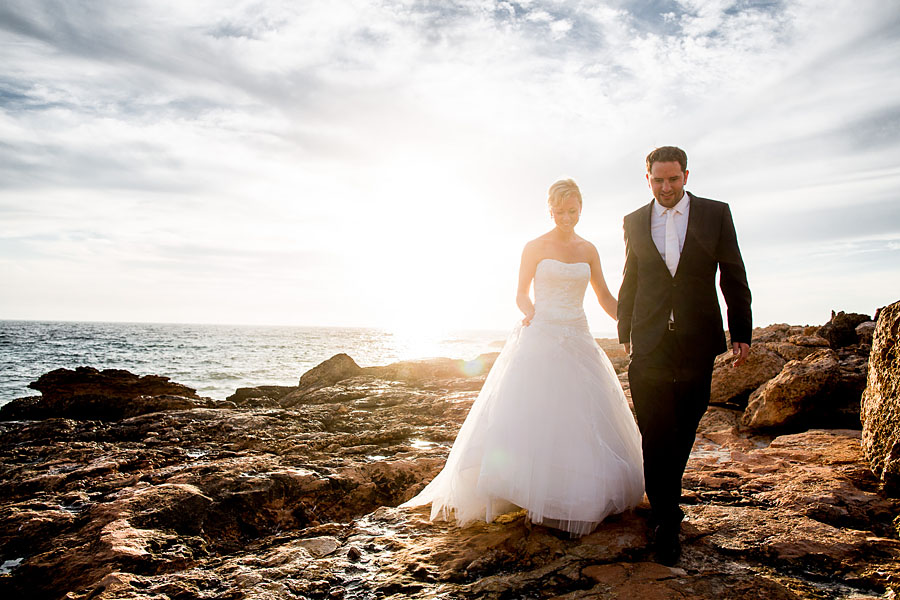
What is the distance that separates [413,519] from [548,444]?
1268 millimetres

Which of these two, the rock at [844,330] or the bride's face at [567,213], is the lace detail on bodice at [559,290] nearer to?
the bride's face at [567,213]

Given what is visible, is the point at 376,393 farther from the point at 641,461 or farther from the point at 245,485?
the point at 641,461

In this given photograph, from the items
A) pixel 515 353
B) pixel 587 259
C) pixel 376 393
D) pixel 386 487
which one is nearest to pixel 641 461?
pixel 515 353

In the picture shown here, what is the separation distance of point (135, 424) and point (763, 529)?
27.4ft

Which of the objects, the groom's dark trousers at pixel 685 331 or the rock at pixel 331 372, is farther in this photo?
the rock at pixel 331 372

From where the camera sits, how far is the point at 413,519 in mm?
3787

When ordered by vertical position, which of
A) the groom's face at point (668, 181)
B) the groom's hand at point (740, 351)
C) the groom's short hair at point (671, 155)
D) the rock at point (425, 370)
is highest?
the groom's short hair at point (671, 155)

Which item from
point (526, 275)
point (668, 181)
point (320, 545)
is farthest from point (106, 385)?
point (668, 181)

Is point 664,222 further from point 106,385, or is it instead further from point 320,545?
point 106,385

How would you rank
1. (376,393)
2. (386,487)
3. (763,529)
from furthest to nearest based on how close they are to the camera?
(376,393)
(386,487)
(763,529)

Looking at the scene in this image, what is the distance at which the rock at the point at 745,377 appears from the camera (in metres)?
7.36

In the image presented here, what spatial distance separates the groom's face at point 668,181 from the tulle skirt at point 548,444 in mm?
1231

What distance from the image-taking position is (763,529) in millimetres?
3113

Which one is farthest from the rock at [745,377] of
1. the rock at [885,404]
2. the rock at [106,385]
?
the rock at [106,385]
